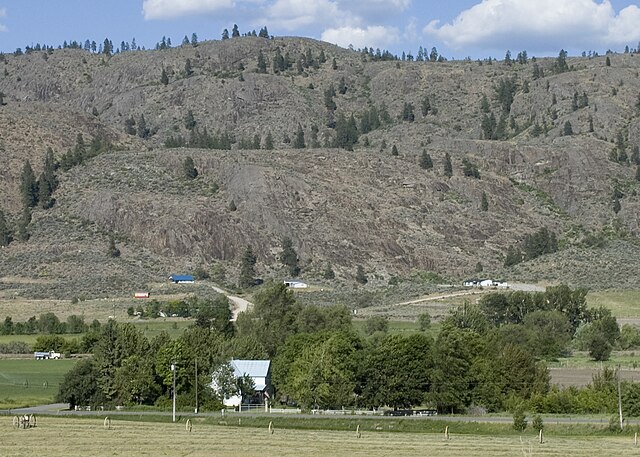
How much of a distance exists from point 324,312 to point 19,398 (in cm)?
3243

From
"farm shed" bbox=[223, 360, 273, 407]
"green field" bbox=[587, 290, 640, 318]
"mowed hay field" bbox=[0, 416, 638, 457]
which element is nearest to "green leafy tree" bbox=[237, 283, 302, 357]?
"farm shed" bbox=[223, 360, 273, 407]

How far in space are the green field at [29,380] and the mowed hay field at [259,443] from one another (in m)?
18.8

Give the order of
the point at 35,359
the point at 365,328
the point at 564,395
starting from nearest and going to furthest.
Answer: the point at 564,395 < the point at 35,359 < the point at 365,328

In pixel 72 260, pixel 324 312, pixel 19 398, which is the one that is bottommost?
pixel 19 398

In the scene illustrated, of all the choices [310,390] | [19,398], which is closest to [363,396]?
[310,390]

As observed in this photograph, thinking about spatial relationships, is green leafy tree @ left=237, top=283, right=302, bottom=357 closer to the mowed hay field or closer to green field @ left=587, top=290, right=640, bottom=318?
the mowed hay field

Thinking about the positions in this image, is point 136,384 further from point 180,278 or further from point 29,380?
point 180,278

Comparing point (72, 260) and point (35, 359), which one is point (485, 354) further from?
point (72, 260)

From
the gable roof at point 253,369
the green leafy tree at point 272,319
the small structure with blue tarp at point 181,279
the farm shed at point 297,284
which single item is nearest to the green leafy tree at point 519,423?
the gable roof at point 253,369

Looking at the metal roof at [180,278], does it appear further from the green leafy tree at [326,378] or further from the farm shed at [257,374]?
the green leafy tree at [326,378]

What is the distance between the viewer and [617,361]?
12238 cm

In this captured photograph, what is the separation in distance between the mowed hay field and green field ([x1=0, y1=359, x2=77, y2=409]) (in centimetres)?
1877

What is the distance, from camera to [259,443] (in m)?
65.2

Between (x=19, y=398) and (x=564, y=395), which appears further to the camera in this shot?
(x=19, y=398)
